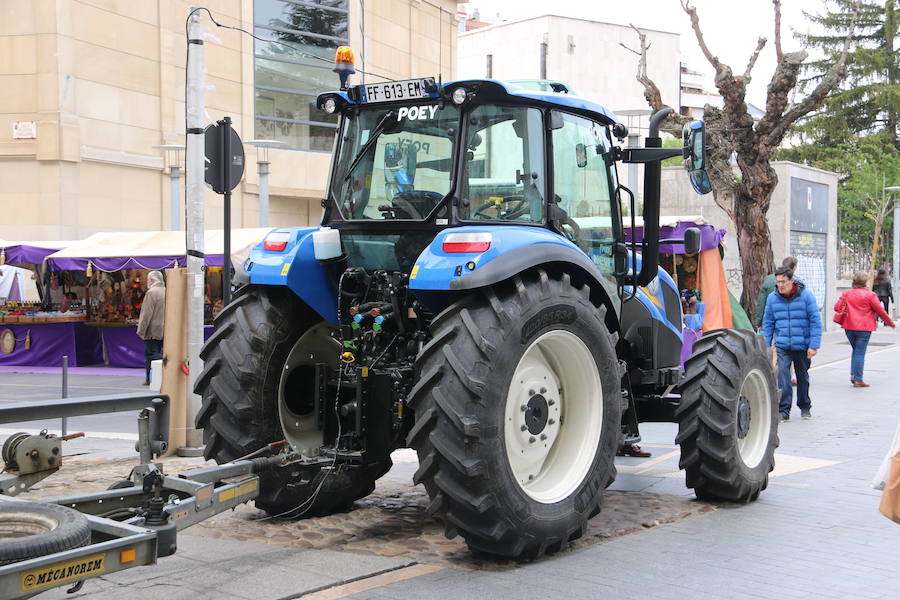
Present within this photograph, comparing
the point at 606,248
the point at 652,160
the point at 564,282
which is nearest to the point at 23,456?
the point at 564,282

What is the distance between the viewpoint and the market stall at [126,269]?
60.6ft

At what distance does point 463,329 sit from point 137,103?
25303 millimetres

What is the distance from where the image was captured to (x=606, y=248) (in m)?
6.80

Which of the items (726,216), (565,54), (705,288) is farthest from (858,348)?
(565,54)

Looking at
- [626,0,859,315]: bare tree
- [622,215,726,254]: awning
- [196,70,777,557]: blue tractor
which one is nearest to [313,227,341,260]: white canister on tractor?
[196,70,777,557]: blue tractor

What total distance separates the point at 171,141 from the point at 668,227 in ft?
57.8

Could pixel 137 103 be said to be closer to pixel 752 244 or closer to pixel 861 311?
pixel 752 244

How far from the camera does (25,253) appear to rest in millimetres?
20281

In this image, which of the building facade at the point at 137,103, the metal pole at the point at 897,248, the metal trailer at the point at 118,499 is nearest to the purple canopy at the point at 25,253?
the building facade at the point at 137,103

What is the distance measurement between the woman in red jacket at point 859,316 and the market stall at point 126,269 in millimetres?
10213

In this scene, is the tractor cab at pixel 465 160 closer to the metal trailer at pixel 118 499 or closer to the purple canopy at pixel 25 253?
the metal trailer at pixel 118 499

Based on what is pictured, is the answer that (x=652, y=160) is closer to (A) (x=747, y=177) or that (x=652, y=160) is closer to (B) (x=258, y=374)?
(B) (x=258, y=374)

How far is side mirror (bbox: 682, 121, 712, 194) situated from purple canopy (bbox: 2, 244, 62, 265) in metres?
17.1

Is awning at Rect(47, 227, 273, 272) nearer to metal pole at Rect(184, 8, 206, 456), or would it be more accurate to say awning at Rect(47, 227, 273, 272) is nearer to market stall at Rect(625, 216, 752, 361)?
market stall at Rect(625, 216, 752, 361)
